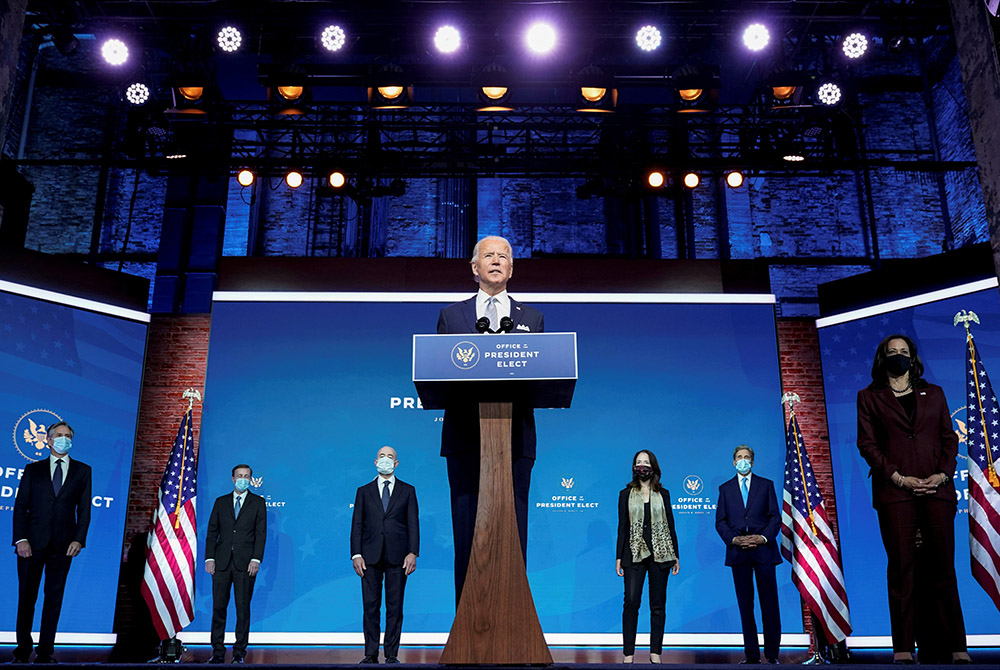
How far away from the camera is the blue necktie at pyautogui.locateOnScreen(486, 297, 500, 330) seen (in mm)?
3172

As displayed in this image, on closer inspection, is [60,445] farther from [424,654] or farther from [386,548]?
[424,654]

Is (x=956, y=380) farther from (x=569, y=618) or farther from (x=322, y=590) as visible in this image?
(x=322, y=590)

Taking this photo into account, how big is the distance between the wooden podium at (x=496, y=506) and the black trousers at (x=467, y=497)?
7.6 inches

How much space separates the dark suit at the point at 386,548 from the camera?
20.9 ft

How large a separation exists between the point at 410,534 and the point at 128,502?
146 inches

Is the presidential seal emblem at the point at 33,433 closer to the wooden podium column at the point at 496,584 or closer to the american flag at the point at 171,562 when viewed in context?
the american flag at the point at 171,562

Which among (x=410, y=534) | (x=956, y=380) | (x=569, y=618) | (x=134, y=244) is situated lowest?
(x=569, y=618)

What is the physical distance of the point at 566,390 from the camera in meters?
2.87

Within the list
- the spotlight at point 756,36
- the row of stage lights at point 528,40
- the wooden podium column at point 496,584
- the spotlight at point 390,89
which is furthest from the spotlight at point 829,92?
the wooden podium column at point 496,584

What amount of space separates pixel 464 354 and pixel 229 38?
633 cm

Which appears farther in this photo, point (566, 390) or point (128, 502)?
point (128, 502)

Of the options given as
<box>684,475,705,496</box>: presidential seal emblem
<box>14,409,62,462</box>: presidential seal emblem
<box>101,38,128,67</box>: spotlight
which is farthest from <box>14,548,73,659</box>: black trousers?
<box>684,475,705,496</box>: presidential seal emblem

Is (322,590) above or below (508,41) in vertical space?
below

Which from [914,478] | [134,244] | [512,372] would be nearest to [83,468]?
[512,372]
